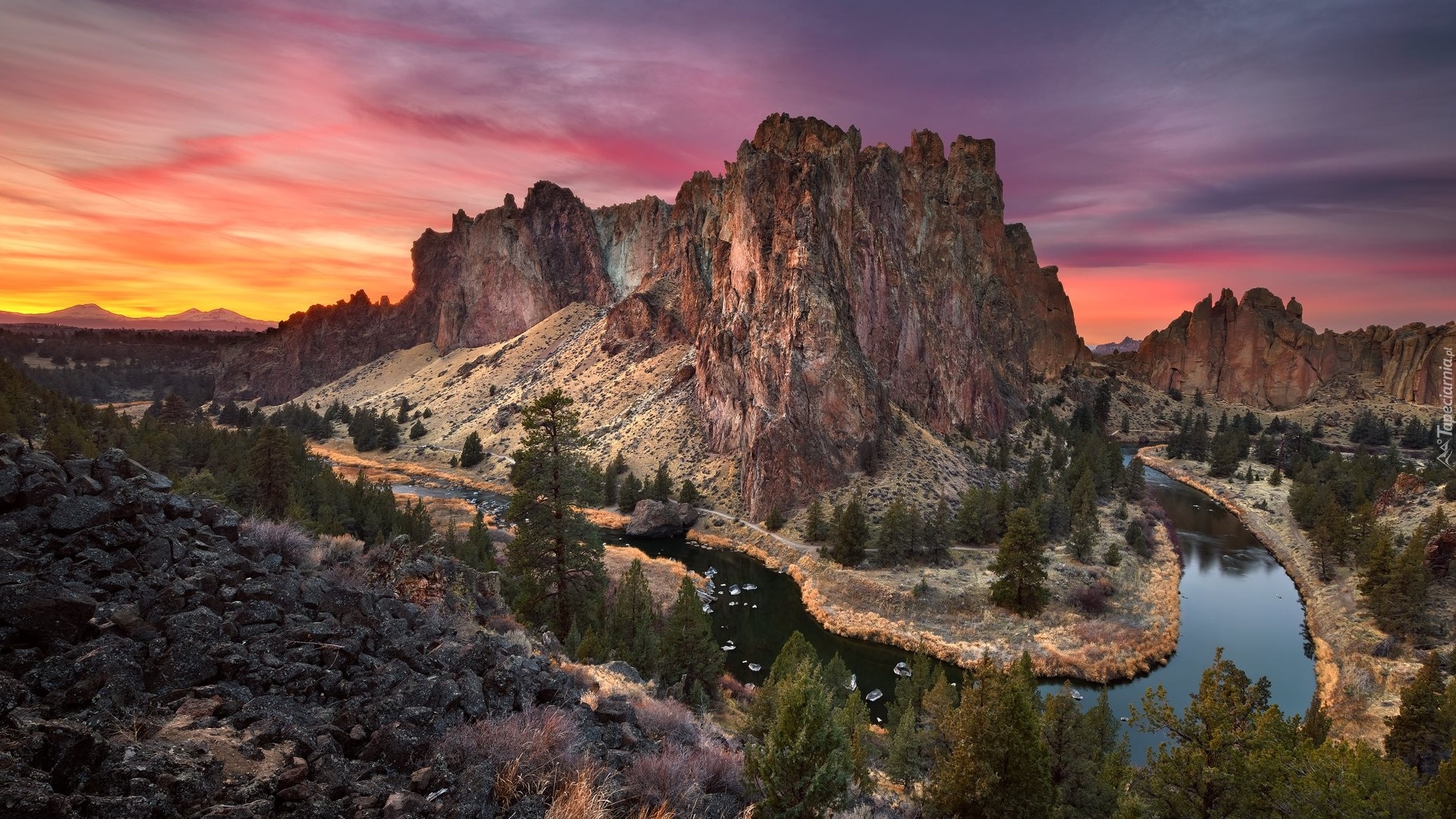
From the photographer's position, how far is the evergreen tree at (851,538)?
163ft

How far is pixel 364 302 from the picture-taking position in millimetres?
171875

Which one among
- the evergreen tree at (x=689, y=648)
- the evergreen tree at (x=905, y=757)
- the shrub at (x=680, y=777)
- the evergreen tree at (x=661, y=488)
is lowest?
the evergreen tree at (x=905, y=757)

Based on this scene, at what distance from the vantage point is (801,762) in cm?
1038

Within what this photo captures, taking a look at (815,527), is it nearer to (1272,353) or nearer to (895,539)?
(895,539)

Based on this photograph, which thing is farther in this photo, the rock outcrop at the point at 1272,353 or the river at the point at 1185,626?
the rock outcrop at the point at 1272,353

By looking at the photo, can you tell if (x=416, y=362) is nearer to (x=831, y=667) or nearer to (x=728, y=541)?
(x=728, y=541)

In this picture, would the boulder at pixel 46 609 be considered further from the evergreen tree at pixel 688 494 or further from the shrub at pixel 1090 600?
the evergreen tree at pixel 688 494

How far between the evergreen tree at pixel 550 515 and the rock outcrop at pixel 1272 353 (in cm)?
20078

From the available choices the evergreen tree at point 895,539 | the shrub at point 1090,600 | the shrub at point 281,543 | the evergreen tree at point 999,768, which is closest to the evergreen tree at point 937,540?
the evergreen tree at point 895,539

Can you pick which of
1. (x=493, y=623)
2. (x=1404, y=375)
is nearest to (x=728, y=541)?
(x=493, y=623)

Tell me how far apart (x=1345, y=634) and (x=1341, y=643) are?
3.80 feet

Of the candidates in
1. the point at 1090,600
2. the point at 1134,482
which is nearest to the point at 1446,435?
the point at 1134,482

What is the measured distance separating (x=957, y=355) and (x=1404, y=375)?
14202 centimetres

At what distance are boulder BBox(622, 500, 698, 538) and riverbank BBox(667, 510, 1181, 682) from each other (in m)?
14.3
